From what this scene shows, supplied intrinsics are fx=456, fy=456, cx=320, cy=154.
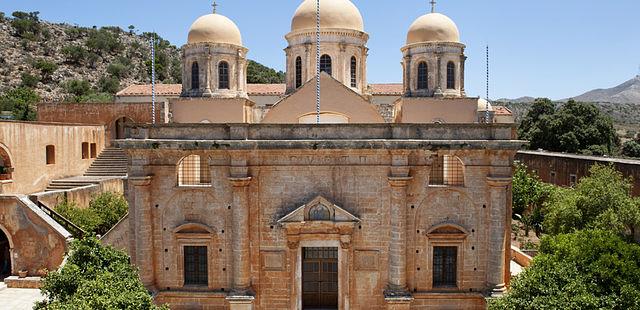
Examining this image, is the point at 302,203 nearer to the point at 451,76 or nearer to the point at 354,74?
the point at 354,74

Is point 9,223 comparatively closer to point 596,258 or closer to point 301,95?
point 301,95

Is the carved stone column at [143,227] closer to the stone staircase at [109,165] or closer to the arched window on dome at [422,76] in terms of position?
the arched window on dome at [422,76]

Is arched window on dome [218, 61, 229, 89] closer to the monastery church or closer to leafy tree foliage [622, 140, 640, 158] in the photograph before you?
the monastery church

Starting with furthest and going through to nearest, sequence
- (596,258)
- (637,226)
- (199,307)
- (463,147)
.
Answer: (637,226), (199,307), (463,147), (596,258)

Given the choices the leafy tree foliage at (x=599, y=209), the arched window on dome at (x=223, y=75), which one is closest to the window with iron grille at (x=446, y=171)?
the leafy tree foliage at (x=599, y=209)

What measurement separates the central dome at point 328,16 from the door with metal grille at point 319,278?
11247 mm

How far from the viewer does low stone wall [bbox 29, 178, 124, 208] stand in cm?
2005

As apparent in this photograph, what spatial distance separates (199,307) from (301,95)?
8401mm

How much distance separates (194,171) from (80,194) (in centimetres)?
956

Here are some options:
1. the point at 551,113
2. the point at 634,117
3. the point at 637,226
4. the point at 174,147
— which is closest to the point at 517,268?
the point at 637,226

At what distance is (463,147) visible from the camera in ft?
44.9

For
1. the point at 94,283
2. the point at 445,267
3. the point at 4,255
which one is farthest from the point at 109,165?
the point at 445,267

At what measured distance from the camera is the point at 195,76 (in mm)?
22766

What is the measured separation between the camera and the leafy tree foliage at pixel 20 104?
46.2 metres
